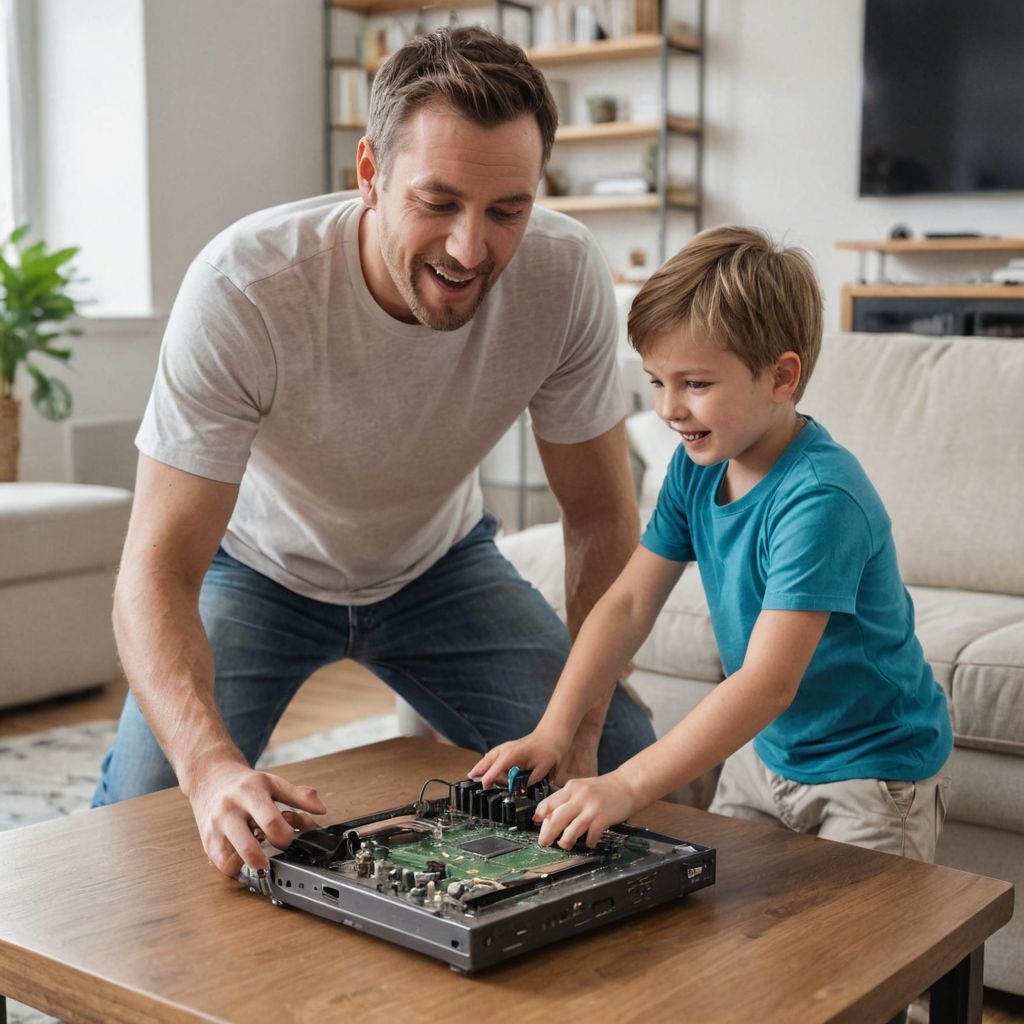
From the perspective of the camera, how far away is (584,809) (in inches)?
42.1

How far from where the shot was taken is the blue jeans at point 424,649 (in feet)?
5.50

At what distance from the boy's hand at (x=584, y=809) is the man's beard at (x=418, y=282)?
56 cm

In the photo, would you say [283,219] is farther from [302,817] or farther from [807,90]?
[807,90]

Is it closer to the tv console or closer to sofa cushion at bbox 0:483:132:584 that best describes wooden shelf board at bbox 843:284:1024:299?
the tv console

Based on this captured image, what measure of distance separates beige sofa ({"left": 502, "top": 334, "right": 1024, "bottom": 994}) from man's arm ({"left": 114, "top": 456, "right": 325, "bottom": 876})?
3.11 feet

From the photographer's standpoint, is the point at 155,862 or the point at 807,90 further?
the point at 807,90

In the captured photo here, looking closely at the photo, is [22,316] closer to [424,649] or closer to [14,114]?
[14,114]

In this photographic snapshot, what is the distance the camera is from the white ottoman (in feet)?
10.4

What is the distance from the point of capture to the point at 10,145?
4.48 m

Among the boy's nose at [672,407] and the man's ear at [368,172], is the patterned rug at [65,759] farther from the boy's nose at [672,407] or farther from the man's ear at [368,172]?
the boy's nose at [672,407]

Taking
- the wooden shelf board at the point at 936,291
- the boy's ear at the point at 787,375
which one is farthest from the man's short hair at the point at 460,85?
the wooden shelf board at the point at 936,291

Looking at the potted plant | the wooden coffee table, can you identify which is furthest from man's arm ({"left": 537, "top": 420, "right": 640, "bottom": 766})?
the potted plant

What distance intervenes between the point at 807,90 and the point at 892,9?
372 mm

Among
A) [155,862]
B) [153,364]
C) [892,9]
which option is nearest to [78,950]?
[155,862]
